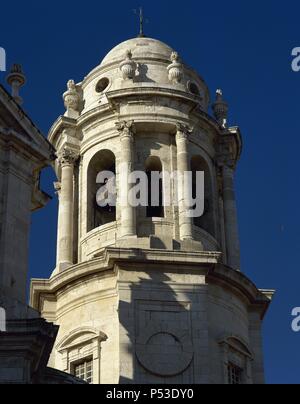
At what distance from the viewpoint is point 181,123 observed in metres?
42.6

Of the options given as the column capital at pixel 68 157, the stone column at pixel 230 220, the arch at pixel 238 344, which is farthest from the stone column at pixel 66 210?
the arch at pixel 238 344

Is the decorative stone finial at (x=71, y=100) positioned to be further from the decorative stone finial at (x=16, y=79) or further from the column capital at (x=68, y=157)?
the decorative stone finial at (x=16, y=79)

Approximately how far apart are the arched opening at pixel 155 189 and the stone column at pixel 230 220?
2729 millimetres

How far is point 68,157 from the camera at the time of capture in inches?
1711

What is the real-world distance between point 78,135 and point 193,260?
8.21 metres

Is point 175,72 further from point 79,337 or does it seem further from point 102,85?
point 79,337

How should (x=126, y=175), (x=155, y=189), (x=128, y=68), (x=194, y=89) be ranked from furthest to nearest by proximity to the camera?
(x=194, y=89) → (x=128, y=68) → (x=155, y=189) → (x=126, y=175)

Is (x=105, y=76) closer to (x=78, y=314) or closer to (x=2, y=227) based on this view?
(x=78, y=314)


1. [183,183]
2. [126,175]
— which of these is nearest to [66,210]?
[126,175]

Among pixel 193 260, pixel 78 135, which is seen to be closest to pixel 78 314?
pixel 193 260

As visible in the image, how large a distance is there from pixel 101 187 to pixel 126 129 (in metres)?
2.64

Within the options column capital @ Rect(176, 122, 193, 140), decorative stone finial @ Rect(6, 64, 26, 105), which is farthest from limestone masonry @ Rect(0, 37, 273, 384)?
decorative stone finial @ Rect(6, 64, 26, 105)

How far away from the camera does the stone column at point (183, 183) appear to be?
40062 millimetres

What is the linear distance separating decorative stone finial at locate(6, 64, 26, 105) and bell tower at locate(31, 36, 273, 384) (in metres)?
6.59
